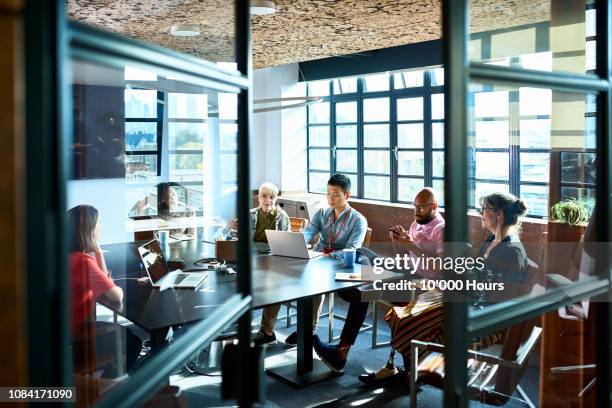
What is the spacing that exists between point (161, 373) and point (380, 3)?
2278 mm

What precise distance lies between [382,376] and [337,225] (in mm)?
1506

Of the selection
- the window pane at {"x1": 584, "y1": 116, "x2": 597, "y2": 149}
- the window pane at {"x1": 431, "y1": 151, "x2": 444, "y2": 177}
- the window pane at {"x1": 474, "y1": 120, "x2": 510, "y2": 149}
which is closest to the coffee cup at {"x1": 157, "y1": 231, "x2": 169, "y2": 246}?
the window pane at {"x1": 474, "y1": 120, "x2": 510, "y2": 149}

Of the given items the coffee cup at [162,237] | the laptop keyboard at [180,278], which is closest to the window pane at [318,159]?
the laptop keyboard at [180,278]

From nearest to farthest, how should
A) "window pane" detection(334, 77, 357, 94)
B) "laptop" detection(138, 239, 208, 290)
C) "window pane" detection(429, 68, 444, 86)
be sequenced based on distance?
"laptop" detection(138, 239, 208, 290) < "window pane" detection(429, 68, 444, 86) < "window pane" detection(334, 77, 357, 94)

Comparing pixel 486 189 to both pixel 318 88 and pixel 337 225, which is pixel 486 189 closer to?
pixel 337 225

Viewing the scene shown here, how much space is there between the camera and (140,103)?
7.30 ft

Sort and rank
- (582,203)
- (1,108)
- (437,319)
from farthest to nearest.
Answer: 1. (437,319)
2. (582,203)
3. (1,108)

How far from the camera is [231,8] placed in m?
1.54

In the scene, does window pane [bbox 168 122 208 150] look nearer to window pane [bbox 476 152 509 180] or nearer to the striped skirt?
window pane [bbox 476 152 509 180]

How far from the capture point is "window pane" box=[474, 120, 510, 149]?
141 cm

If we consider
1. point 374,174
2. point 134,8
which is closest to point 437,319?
point 134,8

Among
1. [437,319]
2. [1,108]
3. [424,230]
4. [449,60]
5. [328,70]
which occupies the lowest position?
[437,319]

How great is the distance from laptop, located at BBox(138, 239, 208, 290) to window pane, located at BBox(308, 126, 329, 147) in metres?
6.49

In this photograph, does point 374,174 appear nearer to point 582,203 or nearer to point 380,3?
point 380,3
